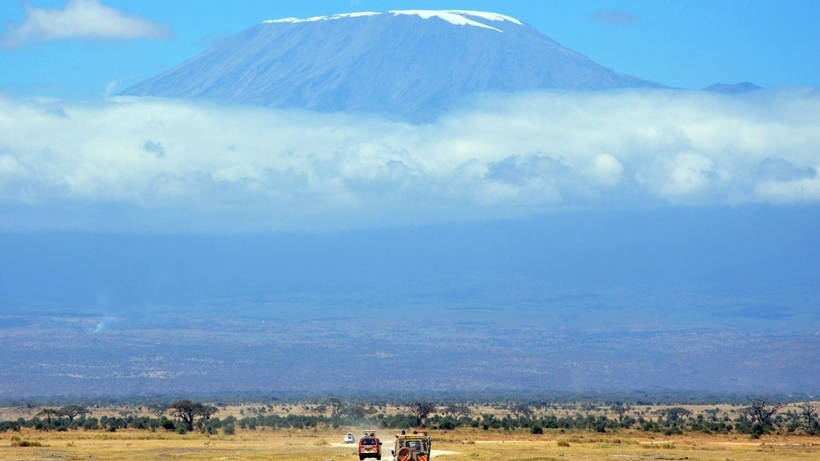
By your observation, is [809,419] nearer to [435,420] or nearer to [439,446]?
[435,420]

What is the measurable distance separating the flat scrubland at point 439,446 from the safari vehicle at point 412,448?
11.7m

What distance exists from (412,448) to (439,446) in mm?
23895

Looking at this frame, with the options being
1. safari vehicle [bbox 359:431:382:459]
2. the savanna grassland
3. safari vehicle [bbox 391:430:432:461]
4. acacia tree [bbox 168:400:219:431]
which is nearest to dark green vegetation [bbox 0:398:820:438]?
acacia tree [bbox 168:400:219:431]

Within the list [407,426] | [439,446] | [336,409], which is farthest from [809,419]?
[336,409]

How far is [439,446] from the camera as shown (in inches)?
3054

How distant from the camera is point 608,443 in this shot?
80.0 m

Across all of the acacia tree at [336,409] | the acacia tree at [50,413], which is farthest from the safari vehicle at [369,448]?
the acacia tree at [336,409]

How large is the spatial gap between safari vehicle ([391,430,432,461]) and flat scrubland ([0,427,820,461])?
11.7 meters

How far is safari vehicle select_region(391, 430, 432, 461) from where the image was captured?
53.7 meters

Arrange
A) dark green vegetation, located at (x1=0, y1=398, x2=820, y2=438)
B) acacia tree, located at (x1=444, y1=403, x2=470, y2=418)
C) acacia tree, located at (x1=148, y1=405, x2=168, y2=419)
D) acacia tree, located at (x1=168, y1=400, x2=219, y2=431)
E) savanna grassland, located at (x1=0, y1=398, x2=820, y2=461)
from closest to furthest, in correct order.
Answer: savanna grassland, located at (x1=0, y1=398, x2=820, y2=461) → dark green vegetation, located at (x1=0, y1=398, x2=820, y2=438) → acacia tree, located at (x1=168, y1=400, x2=219, y2=431) → acacia tree, located at (x1=148, y1=405, x2=168, y2=419) → acacia tree, located at (x1=444, y1=403, x2=470, y2=418)

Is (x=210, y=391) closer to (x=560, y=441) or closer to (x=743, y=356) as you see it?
(x=743, y=356)

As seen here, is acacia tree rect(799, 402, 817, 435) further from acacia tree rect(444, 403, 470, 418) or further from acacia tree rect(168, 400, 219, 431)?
acacia tree rect(168, 400, 219, 431)

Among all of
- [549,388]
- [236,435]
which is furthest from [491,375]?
[236,435]

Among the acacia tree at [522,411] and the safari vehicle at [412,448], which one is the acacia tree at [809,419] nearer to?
the acacia tree at [522,411]
